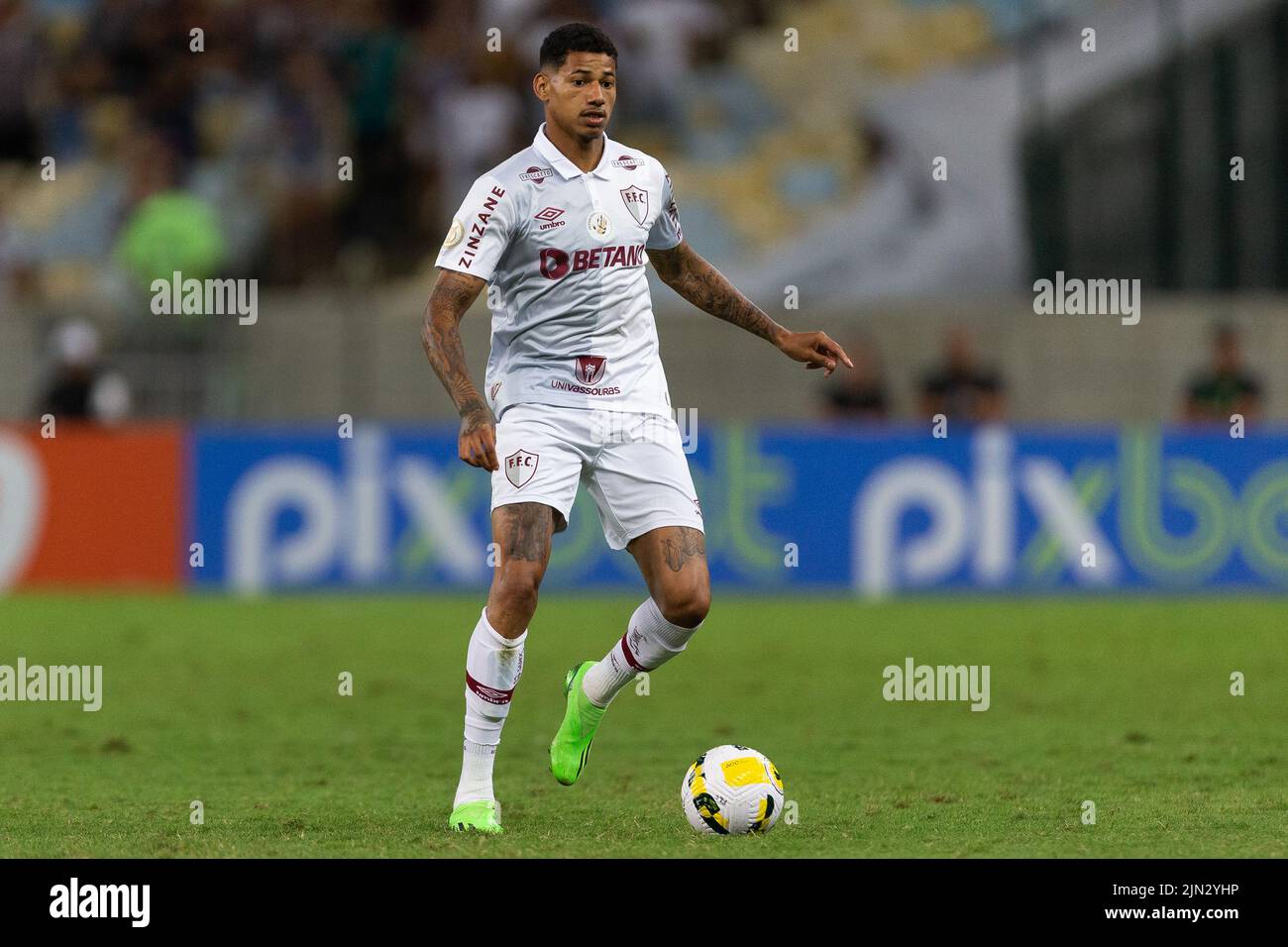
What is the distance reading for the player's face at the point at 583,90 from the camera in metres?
7.14

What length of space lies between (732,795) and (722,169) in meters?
14.1

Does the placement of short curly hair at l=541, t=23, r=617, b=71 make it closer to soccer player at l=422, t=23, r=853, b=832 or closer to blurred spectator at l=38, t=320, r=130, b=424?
soccer player at l=422, t=23, r=853, b=832

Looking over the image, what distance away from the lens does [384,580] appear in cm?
1648

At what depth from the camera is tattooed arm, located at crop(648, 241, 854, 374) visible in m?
7.83

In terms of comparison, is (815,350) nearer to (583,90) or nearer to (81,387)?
(583,90)

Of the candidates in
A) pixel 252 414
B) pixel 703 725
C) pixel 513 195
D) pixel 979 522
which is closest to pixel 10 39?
pixel 252 414

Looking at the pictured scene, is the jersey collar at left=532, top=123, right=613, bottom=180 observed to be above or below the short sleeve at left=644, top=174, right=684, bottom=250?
above

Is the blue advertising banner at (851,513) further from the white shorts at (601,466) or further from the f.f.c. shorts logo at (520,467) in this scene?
the f.f.c. shorts logo at (520,467)

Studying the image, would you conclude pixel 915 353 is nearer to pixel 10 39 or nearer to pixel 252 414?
pixel 252 414

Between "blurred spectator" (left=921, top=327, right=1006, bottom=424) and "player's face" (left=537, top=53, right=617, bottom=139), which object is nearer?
"player's face" (left=537, top=53, right=617, bottom=139)

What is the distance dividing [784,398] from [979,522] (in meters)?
2.86

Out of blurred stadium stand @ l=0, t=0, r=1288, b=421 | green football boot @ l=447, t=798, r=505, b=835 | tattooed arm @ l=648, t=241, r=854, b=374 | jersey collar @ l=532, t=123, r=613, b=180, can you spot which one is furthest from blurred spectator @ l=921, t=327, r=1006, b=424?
green football boot @ l=447, t=798, r=505, b=835

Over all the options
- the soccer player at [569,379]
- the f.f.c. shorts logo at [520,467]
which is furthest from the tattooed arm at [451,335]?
the f.f.c. shorts logo at [520,467]
